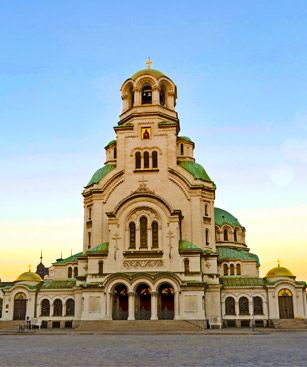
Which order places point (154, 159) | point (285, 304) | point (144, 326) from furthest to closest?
point (154, 159) → point (285, 304) → point (144, 326)

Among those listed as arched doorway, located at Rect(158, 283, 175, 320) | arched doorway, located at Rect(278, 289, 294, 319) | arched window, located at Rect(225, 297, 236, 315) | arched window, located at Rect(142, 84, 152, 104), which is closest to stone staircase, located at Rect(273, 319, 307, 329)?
arched doorway, located at Rect(278, 289, 294, 319)

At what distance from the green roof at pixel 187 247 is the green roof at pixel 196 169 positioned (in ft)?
28.3

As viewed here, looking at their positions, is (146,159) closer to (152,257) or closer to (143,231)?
(143,231)

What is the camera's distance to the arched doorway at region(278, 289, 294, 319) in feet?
162

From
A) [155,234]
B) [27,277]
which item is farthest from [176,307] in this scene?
[27,277]

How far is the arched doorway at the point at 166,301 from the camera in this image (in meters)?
48.6

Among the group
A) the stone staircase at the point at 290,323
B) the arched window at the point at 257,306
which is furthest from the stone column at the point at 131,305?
the stone staircase at the point at 290,323

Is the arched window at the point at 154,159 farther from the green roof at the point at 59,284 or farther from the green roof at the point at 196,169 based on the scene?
the green roof at the point at 59,284

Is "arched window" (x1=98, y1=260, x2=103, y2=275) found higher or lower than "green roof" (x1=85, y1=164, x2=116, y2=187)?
lower

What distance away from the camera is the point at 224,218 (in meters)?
65.1

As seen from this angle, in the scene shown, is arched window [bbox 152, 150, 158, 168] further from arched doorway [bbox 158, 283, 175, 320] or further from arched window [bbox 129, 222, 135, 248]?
arched doorway [bbox 158, 283, 175, 320]

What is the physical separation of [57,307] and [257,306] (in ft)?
71.4

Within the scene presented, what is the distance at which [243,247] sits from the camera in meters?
64.8

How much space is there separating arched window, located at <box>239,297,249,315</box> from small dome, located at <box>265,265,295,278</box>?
3.86m
